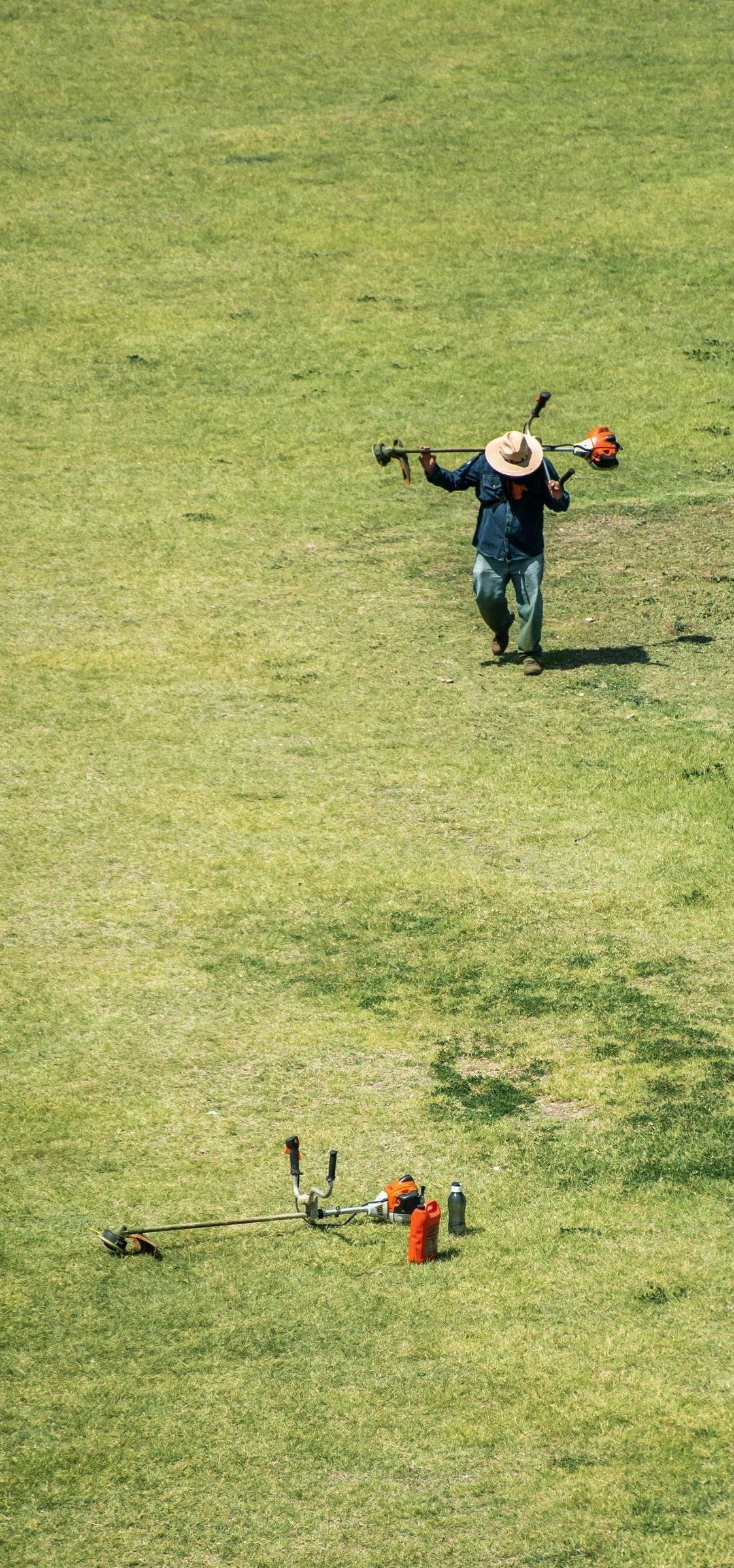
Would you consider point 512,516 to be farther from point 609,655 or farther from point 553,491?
point 609,655

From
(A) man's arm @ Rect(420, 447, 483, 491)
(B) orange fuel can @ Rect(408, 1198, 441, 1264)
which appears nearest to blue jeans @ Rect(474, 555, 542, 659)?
(A) man's arm @ Rect(420, 447, 483, 491)

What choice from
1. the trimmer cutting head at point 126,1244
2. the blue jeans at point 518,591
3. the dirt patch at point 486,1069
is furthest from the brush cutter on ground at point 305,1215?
the blue jeans at point 518,591

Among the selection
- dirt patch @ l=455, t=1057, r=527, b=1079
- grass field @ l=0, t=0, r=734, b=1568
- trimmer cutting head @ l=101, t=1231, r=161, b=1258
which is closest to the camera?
grass field @ l=0, t=0, r=734, b=1568

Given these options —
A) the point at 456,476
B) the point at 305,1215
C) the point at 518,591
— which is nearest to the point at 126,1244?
the point at 305,1215

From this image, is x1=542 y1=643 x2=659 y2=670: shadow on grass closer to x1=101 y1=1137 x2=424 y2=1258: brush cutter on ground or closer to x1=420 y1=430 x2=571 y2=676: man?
x1=420 y1=430 x2=571 y2=676: man

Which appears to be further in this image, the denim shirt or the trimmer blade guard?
the trimmer blade guard

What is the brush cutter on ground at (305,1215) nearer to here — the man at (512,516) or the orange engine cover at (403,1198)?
the orange engine cover at (403,1198)

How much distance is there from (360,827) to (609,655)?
3.08 meters

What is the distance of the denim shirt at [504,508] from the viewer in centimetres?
1159

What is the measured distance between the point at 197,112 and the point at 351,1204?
1798 cm

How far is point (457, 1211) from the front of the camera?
667 centimetres

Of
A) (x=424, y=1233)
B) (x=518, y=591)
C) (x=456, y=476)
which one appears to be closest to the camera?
(x=424, y=1233)

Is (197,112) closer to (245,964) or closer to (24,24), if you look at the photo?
(24,24)

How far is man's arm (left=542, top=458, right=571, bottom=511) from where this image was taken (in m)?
11.5
